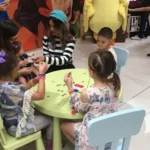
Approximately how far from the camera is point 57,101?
1487 millimetres

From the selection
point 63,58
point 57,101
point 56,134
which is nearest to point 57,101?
point 57,101

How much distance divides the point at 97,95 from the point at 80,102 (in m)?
0.11

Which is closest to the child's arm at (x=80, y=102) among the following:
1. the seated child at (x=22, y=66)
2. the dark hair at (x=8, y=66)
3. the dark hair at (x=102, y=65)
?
the dark hair at (x=102, y=65)

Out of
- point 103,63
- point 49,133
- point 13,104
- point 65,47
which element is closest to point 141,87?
point 65,47

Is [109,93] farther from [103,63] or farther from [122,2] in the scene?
[122,2]

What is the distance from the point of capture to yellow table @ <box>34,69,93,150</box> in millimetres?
1397

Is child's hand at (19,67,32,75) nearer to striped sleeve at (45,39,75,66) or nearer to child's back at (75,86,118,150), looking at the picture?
striped sleeve at (45,39,75,66)

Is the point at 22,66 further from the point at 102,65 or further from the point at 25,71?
the point at 102,65

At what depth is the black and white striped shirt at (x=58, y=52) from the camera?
6.68 ft

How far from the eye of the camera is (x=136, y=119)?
113 centimetres

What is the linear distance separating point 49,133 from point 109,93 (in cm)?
59

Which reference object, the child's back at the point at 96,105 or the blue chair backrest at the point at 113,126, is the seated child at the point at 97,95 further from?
the blue chair backrest at the point at 113,126

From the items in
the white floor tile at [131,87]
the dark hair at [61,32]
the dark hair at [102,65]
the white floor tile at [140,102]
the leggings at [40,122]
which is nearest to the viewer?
the dark hair at [102,65]

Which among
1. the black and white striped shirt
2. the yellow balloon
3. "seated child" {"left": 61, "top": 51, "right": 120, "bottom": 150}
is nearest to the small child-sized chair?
"seated child" {"left": 61, "top": 51, "right": 120, "bottom": 150}
